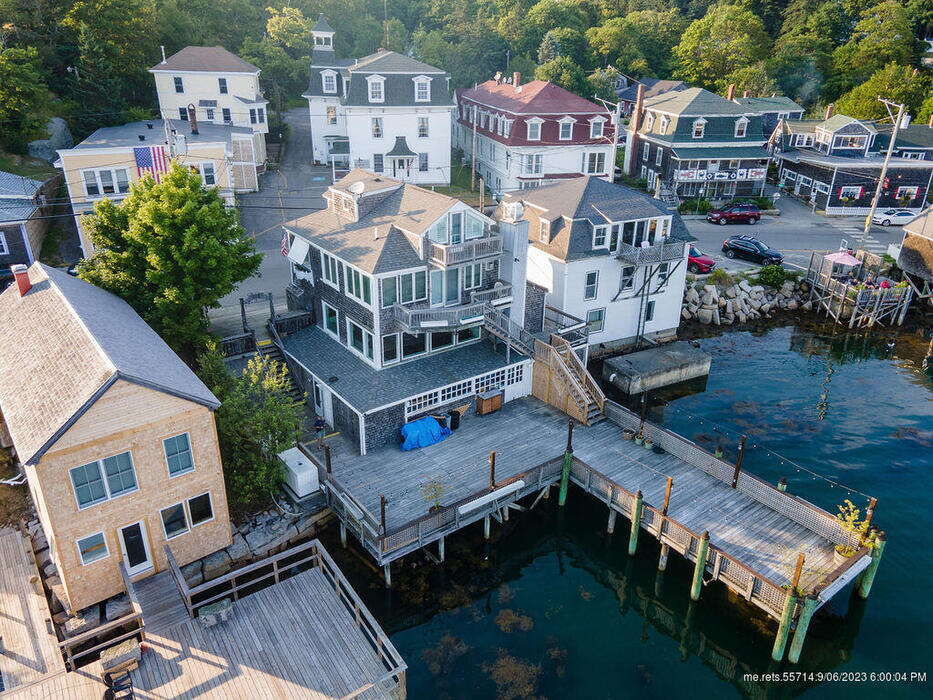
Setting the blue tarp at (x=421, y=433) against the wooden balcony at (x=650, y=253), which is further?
the wooden balcony at (x=650, y=253)

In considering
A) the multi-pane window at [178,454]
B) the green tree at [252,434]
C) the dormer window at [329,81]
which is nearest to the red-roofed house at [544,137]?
the dormer window at [329,81]

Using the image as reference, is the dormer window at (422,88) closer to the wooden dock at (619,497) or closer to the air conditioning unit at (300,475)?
the wooden dock at (619,497)

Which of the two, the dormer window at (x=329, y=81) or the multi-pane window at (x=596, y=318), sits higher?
the dormer window at (x=329, y=81)

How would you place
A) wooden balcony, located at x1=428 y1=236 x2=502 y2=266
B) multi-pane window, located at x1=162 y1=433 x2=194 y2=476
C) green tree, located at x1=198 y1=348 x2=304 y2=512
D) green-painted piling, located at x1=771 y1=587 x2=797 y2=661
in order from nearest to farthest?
green-painted piling, located at x1=771 y1=587 x2=797 y2=661, multi-pane window, located at x1=162 y1=433 x2=194 y2=476, green tree, located at x1=198 y1=348 x2=304 y2=512, wooden balcony, located at x1=428 y1=236 x2=502 y2=266

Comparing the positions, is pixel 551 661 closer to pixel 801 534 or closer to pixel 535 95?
pixel 801 534

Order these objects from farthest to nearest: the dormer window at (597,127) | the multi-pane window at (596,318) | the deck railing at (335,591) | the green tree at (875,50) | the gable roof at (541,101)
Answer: the green tree at (875,50), the dormer window at (597,127), the gable roof at (541,101), the multi-pane window at (596,318), the deck railing at (335,591)

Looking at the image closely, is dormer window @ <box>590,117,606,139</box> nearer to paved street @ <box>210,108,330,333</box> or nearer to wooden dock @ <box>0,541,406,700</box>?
paved street @ <box>210,108,330,333</box>

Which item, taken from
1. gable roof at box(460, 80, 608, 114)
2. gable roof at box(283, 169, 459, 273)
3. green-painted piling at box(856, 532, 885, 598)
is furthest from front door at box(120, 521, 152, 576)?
gable roof at box(460, 80, 608, 114)
